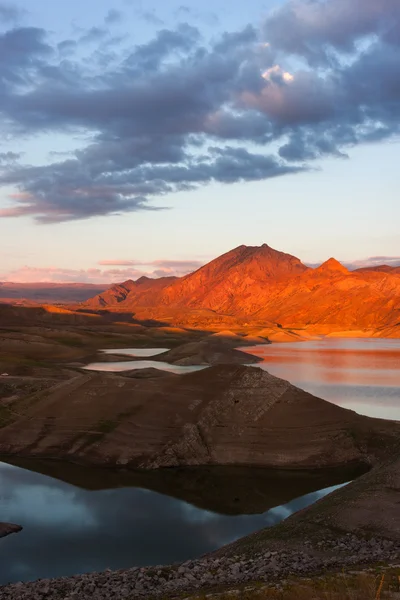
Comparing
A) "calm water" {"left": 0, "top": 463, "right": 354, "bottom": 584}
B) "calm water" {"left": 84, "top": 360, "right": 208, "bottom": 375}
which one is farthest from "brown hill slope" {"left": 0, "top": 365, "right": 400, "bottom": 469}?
"calm water" {"left": 84, "top": 360, "right": 208, "bottom": 375}

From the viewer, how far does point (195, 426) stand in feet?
129

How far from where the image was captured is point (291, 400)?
4188 centimetres

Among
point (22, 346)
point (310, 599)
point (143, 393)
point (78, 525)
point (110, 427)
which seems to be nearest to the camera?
point (310, 599)

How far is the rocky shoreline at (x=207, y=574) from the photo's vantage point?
1644 centimetres

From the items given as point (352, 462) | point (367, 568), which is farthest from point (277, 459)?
point (367, 568)

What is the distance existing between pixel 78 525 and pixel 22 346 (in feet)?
314

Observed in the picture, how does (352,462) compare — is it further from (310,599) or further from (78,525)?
(310,599)

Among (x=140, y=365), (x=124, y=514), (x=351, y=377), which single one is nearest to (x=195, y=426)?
(x=124, y=514)

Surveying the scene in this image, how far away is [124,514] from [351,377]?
205 ft

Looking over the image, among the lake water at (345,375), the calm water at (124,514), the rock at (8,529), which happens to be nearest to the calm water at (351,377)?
the lake water at (345,375)

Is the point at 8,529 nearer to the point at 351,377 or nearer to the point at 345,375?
the point at 351,377

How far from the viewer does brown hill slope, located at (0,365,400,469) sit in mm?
37062

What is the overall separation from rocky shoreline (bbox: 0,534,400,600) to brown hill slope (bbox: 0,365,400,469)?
54.4 ft

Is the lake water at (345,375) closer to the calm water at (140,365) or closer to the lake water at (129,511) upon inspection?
the calm water at (140,365)
